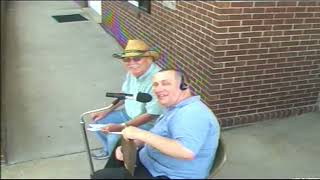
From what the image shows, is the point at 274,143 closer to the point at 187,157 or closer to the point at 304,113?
the point at 304,113

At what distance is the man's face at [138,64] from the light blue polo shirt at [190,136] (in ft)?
2.47

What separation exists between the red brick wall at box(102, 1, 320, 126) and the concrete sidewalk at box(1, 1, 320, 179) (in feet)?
0.72

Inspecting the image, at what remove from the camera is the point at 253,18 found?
13.4 ft

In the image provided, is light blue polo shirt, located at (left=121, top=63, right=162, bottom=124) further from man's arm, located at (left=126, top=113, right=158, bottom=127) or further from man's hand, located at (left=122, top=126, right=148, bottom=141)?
man's hand, located at (left=122, top=126, right=148, bottom=141)

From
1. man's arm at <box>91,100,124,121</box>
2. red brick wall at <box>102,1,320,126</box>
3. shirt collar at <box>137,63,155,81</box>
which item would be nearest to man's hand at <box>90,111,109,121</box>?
man's arm at <box>91,100,124,121</box>

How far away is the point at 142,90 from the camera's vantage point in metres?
3.06

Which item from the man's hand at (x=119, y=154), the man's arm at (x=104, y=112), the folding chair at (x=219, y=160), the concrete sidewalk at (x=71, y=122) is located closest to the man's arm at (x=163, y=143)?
the folding chair at (x=219, y=160)

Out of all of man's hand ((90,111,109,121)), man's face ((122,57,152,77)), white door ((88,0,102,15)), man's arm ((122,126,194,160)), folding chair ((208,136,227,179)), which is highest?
man's face ((122,57,152,77))

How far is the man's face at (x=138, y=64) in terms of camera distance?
3.02m

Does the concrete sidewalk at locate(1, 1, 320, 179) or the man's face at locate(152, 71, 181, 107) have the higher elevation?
the man's face at locate(152, 71, 181, 107)

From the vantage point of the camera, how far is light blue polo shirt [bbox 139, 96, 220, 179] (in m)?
2.13

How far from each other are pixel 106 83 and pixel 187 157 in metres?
3.77

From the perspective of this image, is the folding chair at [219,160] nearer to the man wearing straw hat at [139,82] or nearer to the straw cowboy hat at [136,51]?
the man wearing straw hat at [139,82]

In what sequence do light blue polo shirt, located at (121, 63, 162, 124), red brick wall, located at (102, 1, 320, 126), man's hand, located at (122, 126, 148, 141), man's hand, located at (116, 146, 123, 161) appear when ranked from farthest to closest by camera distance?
1. red brick wall, located at (102, 1, 320, 126)
2. light blue polo shirt, located at (121, 63, 162, 124)
3. man's hand, located at (116, 146, 123, 161)
4. man's hand, located at (122, 126, 148, 141)
